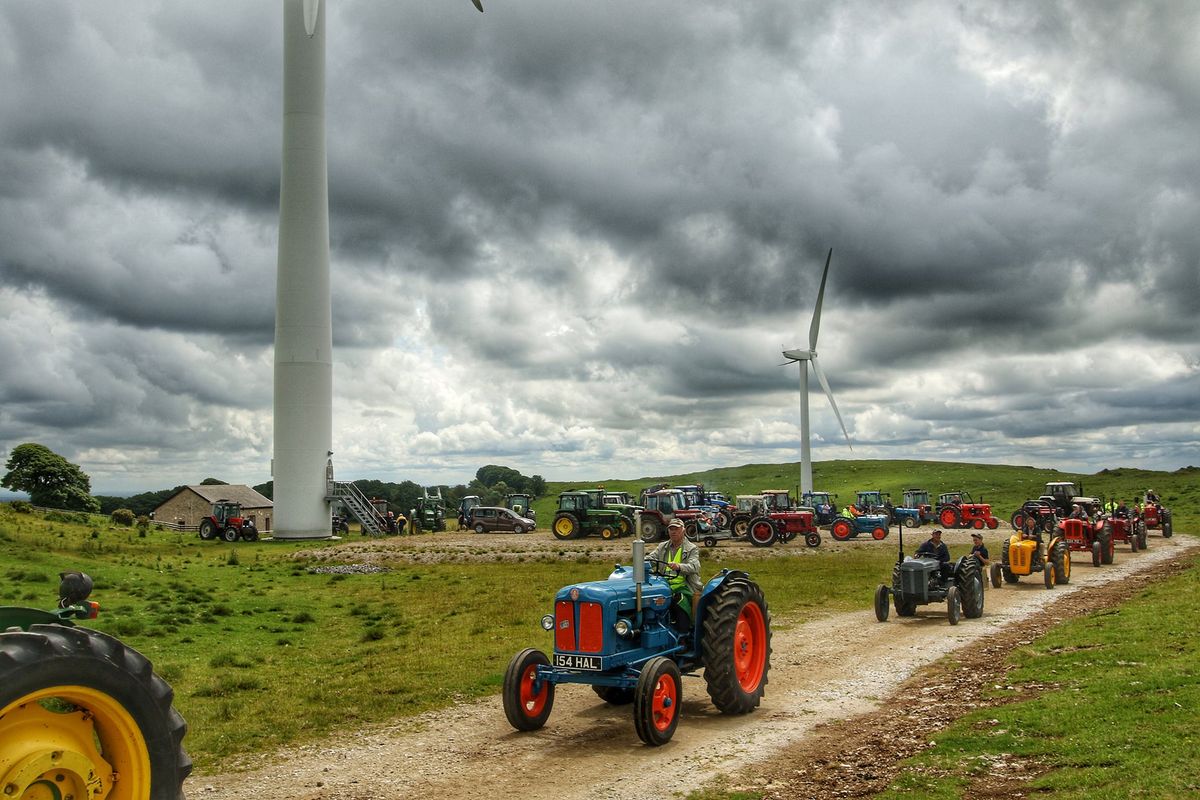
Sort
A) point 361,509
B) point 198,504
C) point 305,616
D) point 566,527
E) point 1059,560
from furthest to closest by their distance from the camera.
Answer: point 198,504
point 361,509
point 566,527
point 1059,560
point 305,616

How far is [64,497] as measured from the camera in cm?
7856

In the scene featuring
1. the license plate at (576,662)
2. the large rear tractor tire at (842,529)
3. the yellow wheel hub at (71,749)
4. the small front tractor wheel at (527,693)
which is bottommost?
the large rear tractor tire at (842,529)

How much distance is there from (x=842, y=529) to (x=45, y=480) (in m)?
68.5

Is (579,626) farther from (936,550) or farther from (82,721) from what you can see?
(936,550)

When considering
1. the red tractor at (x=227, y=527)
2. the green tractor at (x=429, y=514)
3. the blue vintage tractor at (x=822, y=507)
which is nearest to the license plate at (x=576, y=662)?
the blue vintage tractor at (x=822, y=507)

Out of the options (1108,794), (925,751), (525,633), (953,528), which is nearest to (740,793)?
(925,751)

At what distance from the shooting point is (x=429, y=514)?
65438mm

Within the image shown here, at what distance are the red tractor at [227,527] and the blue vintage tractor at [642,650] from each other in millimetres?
46513

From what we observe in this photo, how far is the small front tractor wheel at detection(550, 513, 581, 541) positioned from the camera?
168ft

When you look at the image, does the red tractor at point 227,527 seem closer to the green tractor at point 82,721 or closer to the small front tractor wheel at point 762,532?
the small front tractor wheel at point 762,532

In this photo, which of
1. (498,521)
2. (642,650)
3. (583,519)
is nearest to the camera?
(642,650)

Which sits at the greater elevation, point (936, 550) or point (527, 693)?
point (936, 550)

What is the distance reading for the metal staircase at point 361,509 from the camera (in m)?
55.6

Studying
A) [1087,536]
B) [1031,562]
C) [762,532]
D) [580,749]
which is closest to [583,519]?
[762,532]
